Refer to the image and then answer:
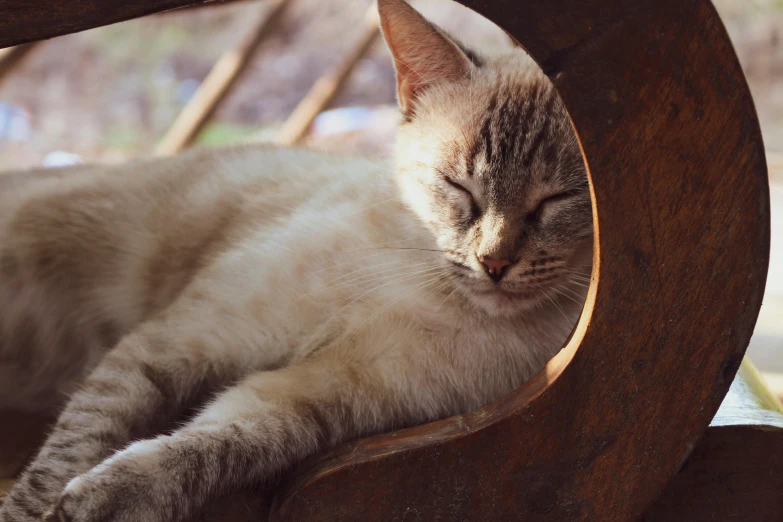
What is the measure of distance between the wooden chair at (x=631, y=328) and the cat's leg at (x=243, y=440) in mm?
73

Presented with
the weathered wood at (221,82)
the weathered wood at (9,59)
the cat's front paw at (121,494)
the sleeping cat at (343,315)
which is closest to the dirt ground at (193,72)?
the weathered wood at (221,82)

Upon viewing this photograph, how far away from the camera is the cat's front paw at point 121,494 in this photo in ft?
3.44

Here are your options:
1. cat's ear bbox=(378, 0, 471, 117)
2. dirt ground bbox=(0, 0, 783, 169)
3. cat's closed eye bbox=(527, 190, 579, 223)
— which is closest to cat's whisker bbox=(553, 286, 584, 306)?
cat's closed eye bbox=(527, 190, 579, 223)

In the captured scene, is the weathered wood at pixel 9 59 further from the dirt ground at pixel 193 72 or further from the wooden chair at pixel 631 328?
the dirt ground at pixel 193 72

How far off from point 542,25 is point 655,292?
0.34m

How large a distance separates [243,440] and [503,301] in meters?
0.47

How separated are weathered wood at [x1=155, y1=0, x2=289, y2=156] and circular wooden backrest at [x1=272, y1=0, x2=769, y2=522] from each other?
2.62m

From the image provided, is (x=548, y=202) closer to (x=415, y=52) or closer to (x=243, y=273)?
(x=415, y=52)

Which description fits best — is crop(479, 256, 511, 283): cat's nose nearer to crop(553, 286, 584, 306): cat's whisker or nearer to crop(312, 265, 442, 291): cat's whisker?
crop(553, 286, 584, 306): cat's whisker

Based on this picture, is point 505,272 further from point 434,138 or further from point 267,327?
point 267,327

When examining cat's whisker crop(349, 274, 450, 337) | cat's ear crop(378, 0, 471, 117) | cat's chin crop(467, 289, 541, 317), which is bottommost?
cat's whisker crop(349, 274, 450, 337)

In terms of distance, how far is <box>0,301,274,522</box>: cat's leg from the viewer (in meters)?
1.25

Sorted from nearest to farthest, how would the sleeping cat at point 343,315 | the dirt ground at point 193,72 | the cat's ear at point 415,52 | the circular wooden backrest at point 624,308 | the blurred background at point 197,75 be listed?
the circular wooden backrest at point 624,308 → the sleeping cat at point 343,315 → the cat's ear at point 415,52 → the blurred background at point 197,75 → the dirt ground at point 193,72

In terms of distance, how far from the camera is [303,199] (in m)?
1.77
